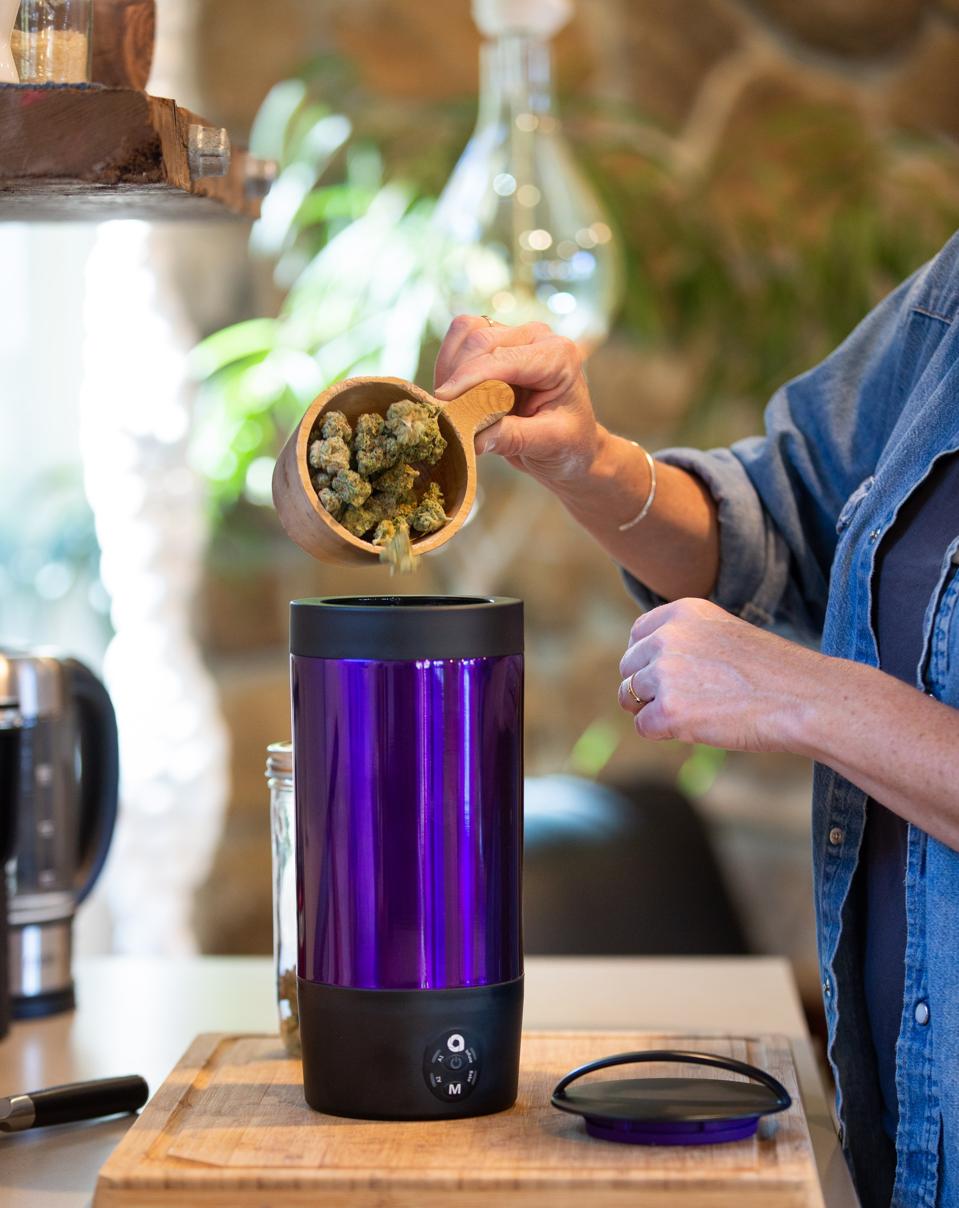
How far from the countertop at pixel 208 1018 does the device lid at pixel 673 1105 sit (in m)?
0.09

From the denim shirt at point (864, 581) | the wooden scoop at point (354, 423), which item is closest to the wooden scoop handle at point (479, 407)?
the wooden scoop at point (354, 423)

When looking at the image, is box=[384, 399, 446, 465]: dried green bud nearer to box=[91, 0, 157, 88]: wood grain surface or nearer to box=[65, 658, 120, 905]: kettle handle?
box=[91, 0, 157, 88]: wood grain surface

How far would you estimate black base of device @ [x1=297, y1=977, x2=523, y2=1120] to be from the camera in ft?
2.72

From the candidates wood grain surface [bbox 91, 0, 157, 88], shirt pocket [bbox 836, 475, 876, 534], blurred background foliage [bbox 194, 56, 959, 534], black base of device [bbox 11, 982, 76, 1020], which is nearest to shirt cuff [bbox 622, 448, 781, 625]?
shirt pocket [bbox 836, 475, 876, 534]

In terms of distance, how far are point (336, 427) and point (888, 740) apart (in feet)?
1.15

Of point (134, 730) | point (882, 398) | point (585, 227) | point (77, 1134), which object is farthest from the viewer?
point (134, 730)

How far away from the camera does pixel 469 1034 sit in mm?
836

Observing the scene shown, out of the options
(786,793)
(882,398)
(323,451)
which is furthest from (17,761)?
(786,793)

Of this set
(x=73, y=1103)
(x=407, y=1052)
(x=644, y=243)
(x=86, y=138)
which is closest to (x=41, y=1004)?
(x=73, y=1103)

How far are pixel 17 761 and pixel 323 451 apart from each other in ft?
1.54

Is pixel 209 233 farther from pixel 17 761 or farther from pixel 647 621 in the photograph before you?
pixel 647 621

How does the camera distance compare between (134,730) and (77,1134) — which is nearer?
(77,1134)

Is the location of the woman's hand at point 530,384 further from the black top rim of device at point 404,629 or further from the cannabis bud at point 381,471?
the black top rim of device at point 404,629

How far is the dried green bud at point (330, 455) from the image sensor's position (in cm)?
86
